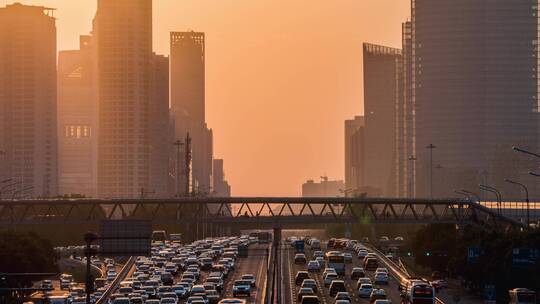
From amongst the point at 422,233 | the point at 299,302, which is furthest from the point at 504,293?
the point at 422,233

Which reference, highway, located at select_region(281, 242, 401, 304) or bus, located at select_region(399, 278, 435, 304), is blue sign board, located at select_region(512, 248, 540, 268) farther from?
highway, located at select_region(281, 242, 401, 304)

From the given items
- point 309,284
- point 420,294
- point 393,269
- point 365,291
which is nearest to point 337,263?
point 393,269

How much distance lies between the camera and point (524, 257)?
118 metres

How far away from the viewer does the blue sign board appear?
117188mm

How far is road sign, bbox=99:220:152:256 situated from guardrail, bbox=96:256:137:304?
677 cm

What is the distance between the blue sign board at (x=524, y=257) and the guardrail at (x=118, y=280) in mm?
29716

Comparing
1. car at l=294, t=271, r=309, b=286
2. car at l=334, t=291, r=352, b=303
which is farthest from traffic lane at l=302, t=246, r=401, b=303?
car at l=294, t=271, r=309, b=286

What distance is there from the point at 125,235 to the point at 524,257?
93.7 ft

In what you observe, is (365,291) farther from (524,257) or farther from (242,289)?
(524,257)

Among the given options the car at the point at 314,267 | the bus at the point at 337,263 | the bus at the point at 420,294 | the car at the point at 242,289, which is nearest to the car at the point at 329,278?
the bus at the point at 337,263

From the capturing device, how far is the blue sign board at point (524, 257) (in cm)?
11719

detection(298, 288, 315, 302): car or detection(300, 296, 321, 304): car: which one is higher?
detection(300, 296, 321, 304): car

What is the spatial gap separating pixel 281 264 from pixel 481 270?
35.0 metres

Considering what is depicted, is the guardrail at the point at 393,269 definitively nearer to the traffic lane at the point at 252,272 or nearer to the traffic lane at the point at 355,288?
the traffic lane at the point at 355,288
